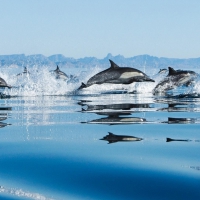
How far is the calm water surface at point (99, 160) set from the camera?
14.3 feet

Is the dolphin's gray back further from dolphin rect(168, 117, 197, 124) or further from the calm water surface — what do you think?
the calm water surface

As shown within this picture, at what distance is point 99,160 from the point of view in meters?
5.63

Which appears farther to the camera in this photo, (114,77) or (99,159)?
(114,77)

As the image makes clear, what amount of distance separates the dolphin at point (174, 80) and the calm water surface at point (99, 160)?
591 inches

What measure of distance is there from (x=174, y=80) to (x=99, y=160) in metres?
20.0

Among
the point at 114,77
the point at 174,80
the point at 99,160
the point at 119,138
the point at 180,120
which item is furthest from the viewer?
the point at 174,80

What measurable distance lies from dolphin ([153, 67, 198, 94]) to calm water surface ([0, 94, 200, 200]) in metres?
15.0

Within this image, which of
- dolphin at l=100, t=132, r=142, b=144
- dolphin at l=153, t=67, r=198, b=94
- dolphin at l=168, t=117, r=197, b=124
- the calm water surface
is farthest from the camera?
dolphin at l=153, t=67, r=198, b=94

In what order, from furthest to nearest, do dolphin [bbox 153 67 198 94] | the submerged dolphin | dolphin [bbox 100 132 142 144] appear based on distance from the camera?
dolphin [bbox 153 67 198 94]
the submerged dolphin
dolphin [bbox 100 132 142 144]

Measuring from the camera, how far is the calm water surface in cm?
436

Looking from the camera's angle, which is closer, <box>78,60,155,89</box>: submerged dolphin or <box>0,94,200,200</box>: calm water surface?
<box>0,94,200,200</box>: calm water surface

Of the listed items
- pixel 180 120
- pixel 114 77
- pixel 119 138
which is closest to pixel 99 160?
pixel 119 138

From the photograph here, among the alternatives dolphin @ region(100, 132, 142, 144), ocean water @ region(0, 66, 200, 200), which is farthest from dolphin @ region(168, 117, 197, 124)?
dolphin @ region(100, 132, 142, 144)

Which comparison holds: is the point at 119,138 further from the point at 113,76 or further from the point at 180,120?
the point at 113,76
